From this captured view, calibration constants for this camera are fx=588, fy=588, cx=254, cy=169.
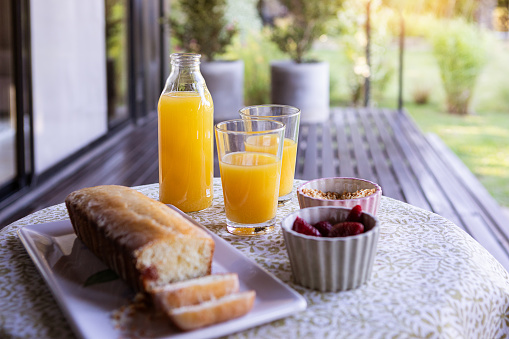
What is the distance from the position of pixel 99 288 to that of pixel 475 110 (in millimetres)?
7557

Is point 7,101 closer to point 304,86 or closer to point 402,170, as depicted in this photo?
point 402,170

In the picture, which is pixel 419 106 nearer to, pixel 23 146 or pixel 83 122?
pixel 83 122

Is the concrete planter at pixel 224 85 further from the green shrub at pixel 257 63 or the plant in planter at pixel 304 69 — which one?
the green shrub at pixel 257 63

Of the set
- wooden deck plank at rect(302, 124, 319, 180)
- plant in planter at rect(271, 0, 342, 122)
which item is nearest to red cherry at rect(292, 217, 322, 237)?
wooden deck plank at rect(302, 124, 319, 180)

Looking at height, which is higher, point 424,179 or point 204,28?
point 204,28

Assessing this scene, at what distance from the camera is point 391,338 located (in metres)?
0.76

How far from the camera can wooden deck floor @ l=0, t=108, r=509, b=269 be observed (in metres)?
2.63

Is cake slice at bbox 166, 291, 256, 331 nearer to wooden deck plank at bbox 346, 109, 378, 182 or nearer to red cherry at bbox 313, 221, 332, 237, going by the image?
red cherry at bbox 313, 221, 332, 237

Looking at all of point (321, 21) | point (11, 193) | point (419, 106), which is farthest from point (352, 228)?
point (419, 106)

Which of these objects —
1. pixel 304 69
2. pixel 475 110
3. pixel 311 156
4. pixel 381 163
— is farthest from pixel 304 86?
pixel 475 110

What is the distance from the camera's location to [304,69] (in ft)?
15.4

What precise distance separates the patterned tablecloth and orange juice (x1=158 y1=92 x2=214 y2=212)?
0.35ft

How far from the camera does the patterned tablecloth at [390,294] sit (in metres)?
0.78

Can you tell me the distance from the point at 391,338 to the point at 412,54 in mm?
8759
